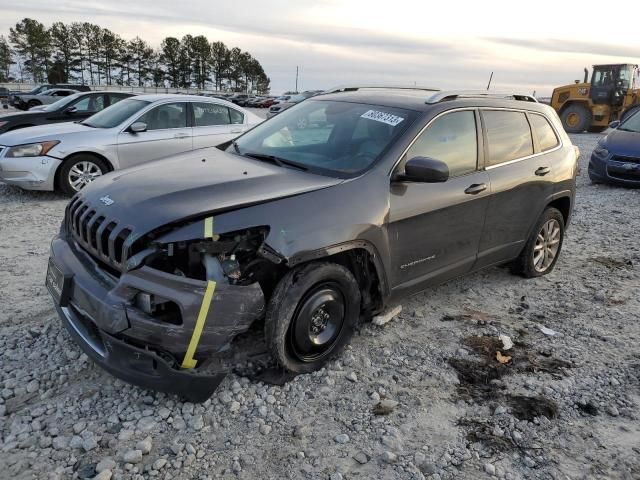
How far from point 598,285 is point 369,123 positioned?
306 cm

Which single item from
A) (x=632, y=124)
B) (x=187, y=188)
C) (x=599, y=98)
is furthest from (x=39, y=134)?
(x=599, y=98)

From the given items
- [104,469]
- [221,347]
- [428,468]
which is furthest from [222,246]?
[428,468]

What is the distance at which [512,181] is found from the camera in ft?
14.4

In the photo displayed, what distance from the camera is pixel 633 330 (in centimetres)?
424

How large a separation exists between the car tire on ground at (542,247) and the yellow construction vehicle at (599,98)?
1796 centimetres

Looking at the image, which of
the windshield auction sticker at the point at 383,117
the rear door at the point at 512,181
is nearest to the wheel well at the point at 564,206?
the rear door at the point at 512,181

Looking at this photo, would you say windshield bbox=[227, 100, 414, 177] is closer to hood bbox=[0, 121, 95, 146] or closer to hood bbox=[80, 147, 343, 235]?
hood bbox=[80, 147, 343, 235]

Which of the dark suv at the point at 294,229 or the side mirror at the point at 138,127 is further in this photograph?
the side mirror at the point at 138,127

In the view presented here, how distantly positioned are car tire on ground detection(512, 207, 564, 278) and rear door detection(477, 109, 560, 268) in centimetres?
15

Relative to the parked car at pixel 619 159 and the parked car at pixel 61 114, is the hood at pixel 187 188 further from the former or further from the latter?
the parked car at pixel 619 159

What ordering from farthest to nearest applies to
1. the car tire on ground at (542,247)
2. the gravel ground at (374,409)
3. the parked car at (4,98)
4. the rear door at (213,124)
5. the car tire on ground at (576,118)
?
the parked car at (4,98)
the car tire on ground at (576,118)
the rear door at (213,124)
the car tire on ground at (542,247)
the gravel ground at (374,409)

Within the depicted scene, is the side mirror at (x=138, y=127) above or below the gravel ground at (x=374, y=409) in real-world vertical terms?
above

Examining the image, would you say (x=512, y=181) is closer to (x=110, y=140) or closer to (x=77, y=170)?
(x=110, y=140)

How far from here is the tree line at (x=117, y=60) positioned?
80438 mm
